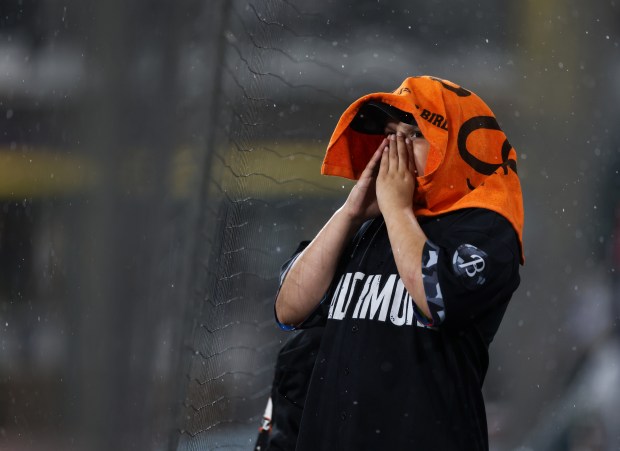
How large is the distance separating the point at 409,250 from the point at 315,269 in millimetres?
196

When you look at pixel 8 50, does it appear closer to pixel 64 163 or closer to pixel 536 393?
pixel 64 163

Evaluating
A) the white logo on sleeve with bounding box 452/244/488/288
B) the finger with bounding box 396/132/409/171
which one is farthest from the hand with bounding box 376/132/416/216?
the white logo on sleeve with bounding box 452/244/488/288

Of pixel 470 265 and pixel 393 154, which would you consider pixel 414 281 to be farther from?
pixel 393 154

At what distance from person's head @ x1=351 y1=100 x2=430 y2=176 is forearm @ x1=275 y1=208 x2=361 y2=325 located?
0.14 metres

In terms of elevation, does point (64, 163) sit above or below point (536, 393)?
above

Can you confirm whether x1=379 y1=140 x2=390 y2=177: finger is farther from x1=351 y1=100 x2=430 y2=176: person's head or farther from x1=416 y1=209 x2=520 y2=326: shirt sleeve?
x1=416 y1=209 x2=520 y2=326: shirt sleeve

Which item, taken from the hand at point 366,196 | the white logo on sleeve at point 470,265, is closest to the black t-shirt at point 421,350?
the white logo on sleeve at point 470,265

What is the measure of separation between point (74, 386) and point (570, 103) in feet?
12.2

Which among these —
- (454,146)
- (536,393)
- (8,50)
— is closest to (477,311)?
(454,146)

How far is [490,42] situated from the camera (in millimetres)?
4957

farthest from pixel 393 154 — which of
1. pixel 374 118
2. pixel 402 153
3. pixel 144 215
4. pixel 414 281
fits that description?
pixel 144 215

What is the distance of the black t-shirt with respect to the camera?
129cm

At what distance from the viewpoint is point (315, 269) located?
146 centimetres

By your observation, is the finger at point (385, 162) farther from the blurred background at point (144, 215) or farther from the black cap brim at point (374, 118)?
the blurred background at point (144, 215)
